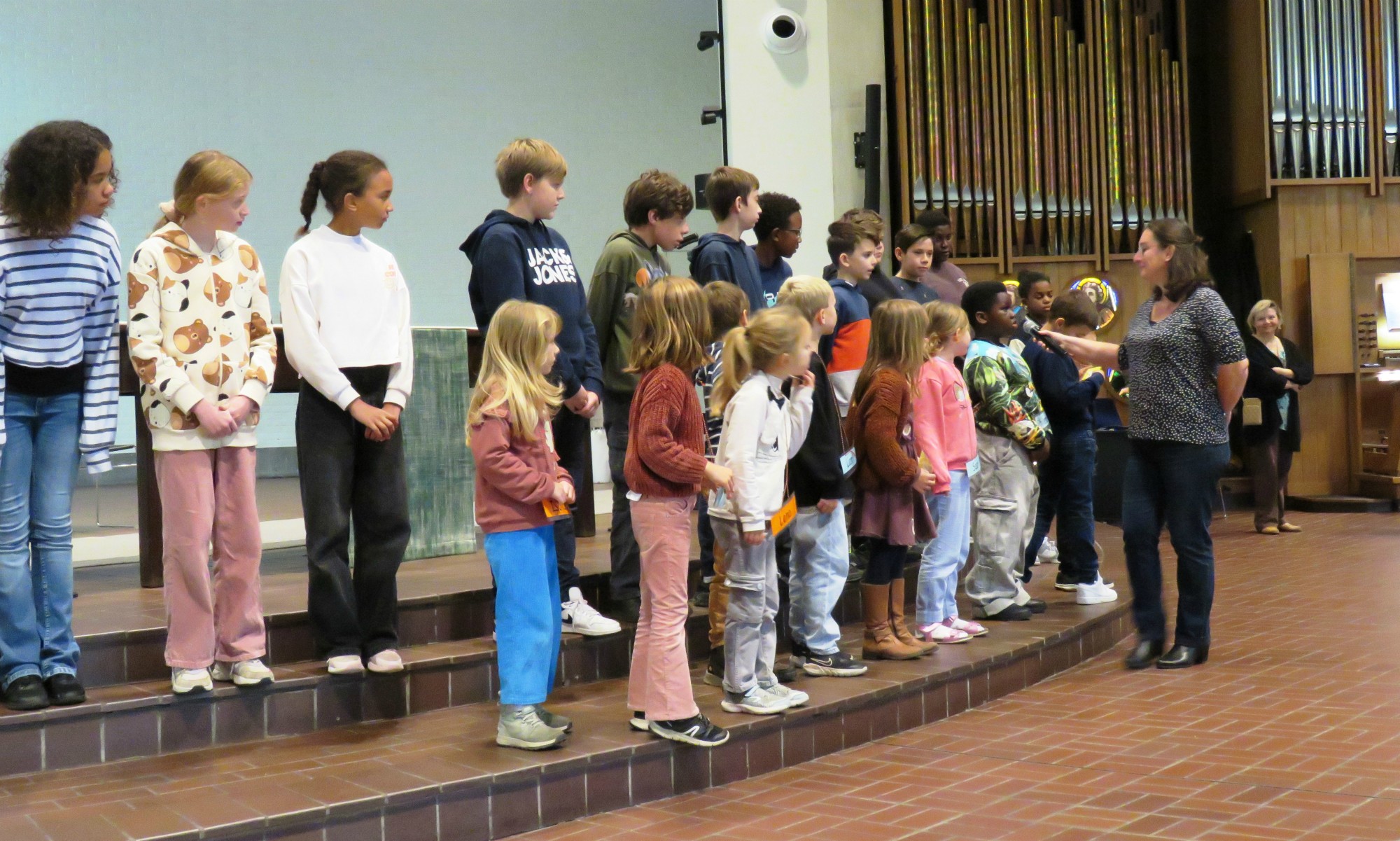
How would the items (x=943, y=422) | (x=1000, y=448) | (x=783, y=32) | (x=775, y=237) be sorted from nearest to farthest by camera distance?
(x=943, y=422)
(x=775, y=237)
(x=1000, y=448)
(x=783, y=32)

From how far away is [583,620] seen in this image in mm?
4062

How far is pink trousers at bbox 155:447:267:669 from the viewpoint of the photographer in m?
3.31

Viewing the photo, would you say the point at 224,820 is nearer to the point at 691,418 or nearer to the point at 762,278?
the point at 691,418

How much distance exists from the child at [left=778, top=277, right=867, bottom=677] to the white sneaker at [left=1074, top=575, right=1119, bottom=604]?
5.47 ft

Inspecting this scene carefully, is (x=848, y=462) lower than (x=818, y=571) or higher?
higher

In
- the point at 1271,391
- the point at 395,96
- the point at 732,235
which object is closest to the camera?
the point at 732,235

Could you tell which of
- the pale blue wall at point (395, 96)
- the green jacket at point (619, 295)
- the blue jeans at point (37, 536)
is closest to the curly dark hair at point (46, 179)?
the blue jeans at point (37, 536)

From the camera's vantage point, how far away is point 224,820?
2666 mm

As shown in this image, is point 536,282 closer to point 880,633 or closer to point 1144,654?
point 880,633

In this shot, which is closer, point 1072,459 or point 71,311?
point 71,311

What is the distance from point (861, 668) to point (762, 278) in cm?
151

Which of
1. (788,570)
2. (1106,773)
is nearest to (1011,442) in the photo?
(788,570)

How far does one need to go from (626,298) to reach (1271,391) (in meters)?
5.81

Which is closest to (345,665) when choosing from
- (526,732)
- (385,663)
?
(385,663)
